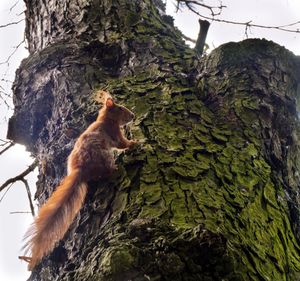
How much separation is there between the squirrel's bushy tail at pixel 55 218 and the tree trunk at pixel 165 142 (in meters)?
Result: 0.05

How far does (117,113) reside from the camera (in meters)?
2.31

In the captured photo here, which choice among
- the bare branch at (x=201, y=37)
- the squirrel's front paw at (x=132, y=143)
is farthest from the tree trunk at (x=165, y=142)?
the bare branch at (x=201, y=37)

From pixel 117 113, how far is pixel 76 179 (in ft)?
1.72

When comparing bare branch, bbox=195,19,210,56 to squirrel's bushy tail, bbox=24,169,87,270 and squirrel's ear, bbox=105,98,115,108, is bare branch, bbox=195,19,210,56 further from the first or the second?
squirrel's bushy tail, bbox=24,169,87,270

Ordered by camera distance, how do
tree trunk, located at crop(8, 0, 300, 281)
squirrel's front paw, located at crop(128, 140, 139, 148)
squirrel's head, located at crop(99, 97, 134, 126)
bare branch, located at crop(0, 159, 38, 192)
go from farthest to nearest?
bare branch, located at crop(0, 159, 38, 192) < squirrel's head, located at crop(99, 97, 134, 126) < squirrel's front paw, located at crop(128, 140, 139, 148) < tree trunk, located at crop(8, 0, 300, 281)

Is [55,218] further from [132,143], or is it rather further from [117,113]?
[117,113]

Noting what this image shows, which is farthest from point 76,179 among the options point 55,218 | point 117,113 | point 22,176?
point 22,176

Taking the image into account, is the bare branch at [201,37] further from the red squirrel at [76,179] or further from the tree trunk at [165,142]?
the red squirrel at [76,179]

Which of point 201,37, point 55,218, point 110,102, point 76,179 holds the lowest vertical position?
point 55,218

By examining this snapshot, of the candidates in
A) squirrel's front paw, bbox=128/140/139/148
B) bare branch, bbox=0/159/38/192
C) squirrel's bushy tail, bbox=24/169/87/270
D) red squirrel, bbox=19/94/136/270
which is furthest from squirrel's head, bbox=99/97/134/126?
bare branch, bbox=0/159/38/192

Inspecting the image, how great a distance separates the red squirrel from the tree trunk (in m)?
0.05

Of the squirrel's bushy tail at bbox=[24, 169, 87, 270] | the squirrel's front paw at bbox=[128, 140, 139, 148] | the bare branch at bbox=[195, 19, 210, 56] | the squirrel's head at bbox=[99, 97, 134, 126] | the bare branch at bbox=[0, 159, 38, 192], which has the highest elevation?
the bare branch at bbox=[195, 19, 210, 56]

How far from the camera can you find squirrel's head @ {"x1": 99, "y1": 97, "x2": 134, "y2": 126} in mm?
2183

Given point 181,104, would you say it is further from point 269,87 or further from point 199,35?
point 199,35
